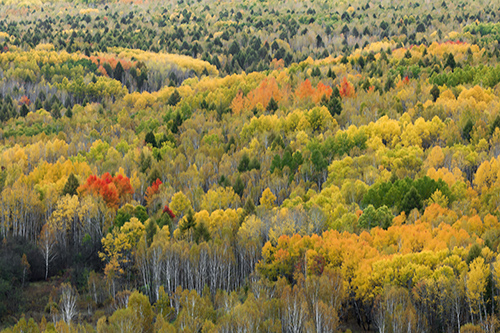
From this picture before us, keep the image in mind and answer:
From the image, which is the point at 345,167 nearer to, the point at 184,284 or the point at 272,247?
the point at 272,247

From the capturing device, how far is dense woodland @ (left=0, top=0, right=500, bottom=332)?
6366 cm

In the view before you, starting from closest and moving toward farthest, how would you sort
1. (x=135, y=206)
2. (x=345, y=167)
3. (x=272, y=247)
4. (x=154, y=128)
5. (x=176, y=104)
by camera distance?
(x=272, y=247), (x=135, y=206), (x=345, y=167), (x=154, y=128), (x=176, y=104)

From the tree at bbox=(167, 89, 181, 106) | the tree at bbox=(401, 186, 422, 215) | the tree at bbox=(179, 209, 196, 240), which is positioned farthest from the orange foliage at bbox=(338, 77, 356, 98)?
the tree at bbox=(179, 209, 196, 240)

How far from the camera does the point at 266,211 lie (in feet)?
305

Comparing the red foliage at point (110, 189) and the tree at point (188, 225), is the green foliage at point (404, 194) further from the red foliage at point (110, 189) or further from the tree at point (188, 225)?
the red foliage at point (110, 189)

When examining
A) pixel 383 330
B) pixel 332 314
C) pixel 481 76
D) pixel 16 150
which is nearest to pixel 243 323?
pixel 332 314

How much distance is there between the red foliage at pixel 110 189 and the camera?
337 feet

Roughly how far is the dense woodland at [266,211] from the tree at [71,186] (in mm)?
864

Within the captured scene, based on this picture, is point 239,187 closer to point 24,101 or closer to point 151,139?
point 151,139

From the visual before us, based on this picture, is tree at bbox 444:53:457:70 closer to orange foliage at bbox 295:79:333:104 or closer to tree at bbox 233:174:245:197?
orange foliage at bbox 295:79:333:104

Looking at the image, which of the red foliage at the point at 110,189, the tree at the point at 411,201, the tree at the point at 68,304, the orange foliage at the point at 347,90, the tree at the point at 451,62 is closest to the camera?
the tree at the point at 68,304

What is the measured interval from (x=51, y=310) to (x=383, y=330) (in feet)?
132

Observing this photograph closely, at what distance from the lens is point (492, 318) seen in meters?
58.1

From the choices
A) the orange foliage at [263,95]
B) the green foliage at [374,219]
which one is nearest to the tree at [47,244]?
the green foliage at [374,219]
